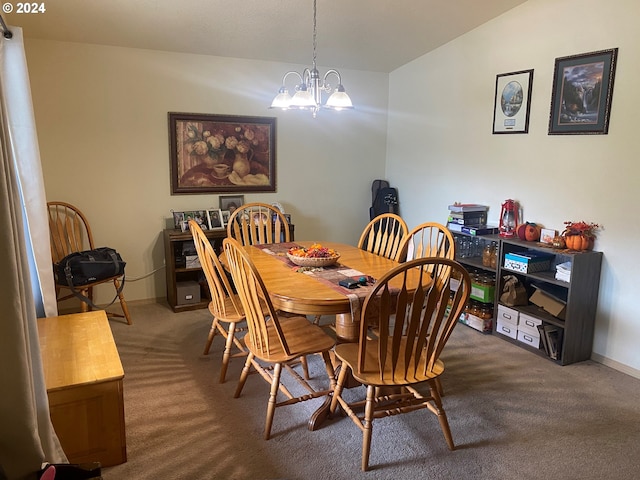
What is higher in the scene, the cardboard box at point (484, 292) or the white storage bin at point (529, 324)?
the cardboard box at point (484, 292)

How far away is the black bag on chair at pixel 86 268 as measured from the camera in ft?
11.5

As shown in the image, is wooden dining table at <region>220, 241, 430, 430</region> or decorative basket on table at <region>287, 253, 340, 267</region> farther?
decorative basket on table at <region>287, 253, 340, 267</region>

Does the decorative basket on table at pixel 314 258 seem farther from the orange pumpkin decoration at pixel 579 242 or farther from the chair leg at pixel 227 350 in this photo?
the orange pumpkin decoration at pixel 579 242

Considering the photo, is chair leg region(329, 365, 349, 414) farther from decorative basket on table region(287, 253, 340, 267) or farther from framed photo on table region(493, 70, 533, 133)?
framed photo on table region(493, 70, 533, 133)

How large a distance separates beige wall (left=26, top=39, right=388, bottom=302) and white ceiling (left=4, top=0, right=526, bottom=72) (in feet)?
0.52

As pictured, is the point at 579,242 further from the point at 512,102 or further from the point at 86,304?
the point at 86,304

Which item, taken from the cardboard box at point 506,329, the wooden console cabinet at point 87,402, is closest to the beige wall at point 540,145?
the cardboard box at point 506,329

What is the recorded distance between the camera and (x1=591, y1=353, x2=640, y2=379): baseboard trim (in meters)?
3.05

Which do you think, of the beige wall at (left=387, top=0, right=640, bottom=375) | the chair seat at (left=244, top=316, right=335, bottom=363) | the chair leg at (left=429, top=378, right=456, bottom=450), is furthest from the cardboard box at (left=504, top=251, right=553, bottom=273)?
the chair seat at (left=244, top=316, right=335, bottom=363)

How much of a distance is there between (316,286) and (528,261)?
1769 mm

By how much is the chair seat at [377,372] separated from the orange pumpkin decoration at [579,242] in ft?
5.18

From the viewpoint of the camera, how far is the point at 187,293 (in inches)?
161

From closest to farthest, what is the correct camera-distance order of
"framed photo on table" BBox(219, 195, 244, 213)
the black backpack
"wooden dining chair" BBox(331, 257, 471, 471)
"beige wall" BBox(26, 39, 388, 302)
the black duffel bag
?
"wooden dining chair" BBox(331, 257, 471, 471) < the black duffel bag < "beige wall" BBox(26, 39, 388, 302) < "framed photo on table" BBox(219, 195, 244, 213) < the black backpack

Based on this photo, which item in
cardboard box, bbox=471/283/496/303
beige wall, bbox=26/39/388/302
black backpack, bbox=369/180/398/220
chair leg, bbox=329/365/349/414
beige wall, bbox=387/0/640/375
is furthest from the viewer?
black backpack, bbox=369/180/398/220
